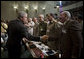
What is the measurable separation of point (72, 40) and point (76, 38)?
0.10m

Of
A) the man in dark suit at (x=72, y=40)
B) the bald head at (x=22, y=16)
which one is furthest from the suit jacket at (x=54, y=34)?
the bald head at (x=22, y=16)

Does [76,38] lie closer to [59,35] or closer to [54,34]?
[59,35]

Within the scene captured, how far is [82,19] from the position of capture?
2588 millimetres

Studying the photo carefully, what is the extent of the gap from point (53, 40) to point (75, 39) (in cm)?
82

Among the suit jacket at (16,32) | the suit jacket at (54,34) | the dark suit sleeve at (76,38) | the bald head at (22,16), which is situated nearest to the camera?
the dark suit sleeve at (76,38)

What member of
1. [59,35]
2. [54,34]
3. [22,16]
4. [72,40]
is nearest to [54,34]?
[54,34]

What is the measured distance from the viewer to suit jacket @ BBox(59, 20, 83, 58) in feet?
6.77

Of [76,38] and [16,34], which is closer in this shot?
[76,38]

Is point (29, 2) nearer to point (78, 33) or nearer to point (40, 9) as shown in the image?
point (40, 9)

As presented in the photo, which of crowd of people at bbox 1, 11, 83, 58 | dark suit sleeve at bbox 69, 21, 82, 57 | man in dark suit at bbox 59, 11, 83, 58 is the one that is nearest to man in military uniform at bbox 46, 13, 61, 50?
crowd of people at bbox 1, 11, 83, 58

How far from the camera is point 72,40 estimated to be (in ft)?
7.01

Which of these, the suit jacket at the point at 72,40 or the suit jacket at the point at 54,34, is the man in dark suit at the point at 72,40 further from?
the suit jacket at the point at 54,34

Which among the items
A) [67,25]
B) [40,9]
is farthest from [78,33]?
[40,9]

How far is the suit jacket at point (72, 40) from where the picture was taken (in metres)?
2.06
